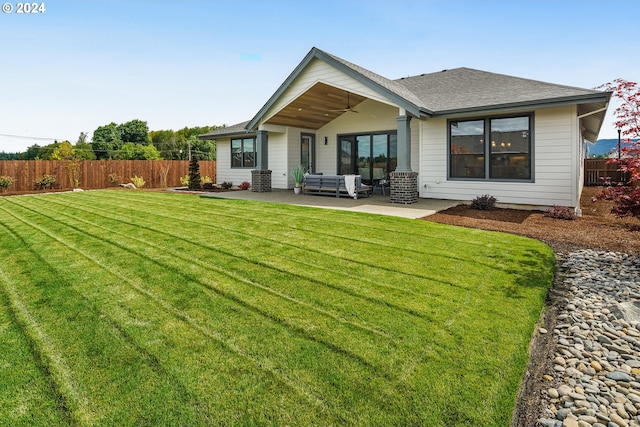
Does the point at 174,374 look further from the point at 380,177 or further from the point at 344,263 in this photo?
the point at 380,177

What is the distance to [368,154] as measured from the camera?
45.0 ft

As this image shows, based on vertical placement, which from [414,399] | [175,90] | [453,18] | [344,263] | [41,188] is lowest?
[414,399]

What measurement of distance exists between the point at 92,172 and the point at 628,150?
21.5 metres

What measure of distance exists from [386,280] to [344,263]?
71cm

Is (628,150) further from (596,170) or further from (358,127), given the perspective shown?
(596,170)

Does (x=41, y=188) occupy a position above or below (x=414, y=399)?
above

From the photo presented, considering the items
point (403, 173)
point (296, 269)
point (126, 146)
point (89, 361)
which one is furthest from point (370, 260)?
point (126, 146)

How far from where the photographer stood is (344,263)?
169 inches

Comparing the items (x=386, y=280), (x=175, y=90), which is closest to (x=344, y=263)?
(x=386, y=280)

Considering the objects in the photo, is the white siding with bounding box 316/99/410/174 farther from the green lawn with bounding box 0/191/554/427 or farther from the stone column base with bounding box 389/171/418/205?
the green lawn with bounding box 0/191/554/427

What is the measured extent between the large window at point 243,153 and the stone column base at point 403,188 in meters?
8.21

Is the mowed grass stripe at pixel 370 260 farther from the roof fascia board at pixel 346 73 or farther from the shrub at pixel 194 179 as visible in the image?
the shrub at pixel 194 179

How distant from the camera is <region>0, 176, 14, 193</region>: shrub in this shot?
52.2 ft

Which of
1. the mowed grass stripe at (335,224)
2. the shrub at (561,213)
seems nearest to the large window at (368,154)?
the mowed grass stripe at (335,224)
